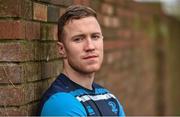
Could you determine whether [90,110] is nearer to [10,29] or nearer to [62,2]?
[10,29]

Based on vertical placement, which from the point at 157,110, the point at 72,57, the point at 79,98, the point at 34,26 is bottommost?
the point at 157,110

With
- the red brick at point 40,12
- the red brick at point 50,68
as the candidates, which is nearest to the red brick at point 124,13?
the red brick at point 50,68

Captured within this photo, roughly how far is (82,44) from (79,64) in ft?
0.39

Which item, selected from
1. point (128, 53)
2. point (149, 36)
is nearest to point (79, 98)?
point (128, 53)

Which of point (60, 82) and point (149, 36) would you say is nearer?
point (60, 82)

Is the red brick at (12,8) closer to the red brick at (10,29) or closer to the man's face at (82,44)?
the red brick at (10,29)

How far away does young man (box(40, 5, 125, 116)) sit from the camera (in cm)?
263

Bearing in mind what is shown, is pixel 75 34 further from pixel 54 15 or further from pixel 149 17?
pixel 149 17

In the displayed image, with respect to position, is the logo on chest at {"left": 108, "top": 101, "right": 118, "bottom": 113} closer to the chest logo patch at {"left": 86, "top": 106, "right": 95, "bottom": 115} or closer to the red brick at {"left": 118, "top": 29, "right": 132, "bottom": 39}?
the chest logo patch at {"left": 86, "top": 106, "right": 95, "bottom": 115}

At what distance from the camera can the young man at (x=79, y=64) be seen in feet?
8.63

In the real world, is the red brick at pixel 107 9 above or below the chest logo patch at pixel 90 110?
above

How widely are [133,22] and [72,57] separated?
4.79m

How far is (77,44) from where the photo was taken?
2.70m

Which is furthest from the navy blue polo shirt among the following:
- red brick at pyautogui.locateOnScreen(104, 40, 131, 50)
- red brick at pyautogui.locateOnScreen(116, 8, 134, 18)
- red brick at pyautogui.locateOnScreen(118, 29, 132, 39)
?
red brick at pyautogui.locateOnScreen(118, 29, 132, 39)
